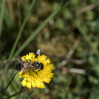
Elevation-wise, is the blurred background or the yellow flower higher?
the blurred background

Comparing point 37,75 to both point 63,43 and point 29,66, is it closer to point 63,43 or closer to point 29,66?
point 29,66

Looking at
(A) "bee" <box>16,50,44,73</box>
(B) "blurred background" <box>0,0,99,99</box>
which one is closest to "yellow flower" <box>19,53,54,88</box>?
(A) "bee" <box>16,50,44,73</box>

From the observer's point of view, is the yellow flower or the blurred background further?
the blurred background

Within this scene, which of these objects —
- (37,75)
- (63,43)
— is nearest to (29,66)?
(37,75)

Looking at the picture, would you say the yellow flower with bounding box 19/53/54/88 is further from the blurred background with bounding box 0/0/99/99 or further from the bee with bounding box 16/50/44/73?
the blurred background with bounding box 0/0/99/99

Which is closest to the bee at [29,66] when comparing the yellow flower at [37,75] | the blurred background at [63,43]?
the yellow flower at [37,75]

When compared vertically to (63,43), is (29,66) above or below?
below

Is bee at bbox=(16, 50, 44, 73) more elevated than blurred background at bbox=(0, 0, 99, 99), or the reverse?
blurred background at bbox=(0, 0, 99, 99)

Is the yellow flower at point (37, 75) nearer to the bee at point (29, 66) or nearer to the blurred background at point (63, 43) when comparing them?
the bee at point (29, 66)

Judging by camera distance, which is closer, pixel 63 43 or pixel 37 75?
pixel 37 75
